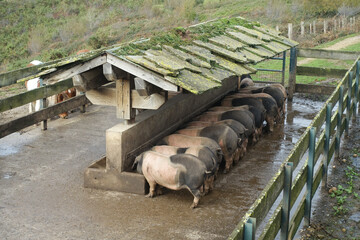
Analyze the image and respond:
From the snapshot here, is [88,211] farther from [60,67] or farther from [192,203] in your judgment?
[60,67]

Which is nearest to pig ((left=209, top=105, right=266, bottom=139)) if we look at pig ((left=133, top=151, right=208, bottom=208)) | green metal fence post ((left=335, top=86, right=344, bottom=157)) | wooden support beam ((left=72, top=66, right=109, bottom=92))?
green metal fence post ((left=335, top=86, right=344, bottom=157))

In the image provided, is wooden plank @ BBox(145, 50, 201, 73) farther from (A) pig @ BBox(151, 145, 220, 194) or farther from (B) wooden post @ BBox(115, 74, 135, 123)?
(A) pig @ BBox(151, 145, 220, 194)

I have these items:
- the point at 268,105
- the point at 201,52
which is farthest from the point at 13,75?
the point at 268,105

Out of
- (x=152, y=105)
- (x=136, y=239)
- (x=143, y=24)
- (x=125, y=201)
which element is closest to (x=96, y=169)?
(x=125, y=201)

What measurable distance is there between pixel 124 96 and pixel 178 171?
165 cm

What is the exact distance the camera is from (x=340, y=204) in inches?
277

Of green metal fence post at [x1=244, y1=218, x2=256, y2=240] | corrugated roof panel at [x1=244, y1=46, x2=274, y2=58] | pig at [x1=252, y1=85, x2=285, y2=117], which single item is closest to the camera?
green metal fence post at [x1=244, y1=218, x2=256, y2=240]

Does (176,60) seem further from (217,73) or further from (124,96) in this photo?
(124,96)

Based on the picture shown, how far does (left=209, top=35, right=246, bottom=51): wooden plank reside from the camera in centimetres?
978

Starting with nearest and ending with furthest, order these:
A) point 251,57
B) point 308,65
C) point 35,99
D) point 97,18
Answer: point 251,57, point 35,99, point 308,65, point 97,18

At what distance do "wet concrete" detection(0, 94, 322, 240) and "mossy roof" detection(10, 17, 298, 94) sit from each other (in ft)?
5.33

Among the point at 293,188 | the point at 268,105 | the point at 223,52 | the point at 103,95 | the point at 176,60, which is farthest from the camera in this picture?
the point at 268,105

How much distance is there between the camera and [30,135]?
10508mm

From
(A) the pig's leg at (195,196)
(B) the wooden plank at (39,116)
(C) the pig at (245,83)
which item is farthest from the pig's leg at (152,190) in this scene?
(C) the pig at (245,83)
